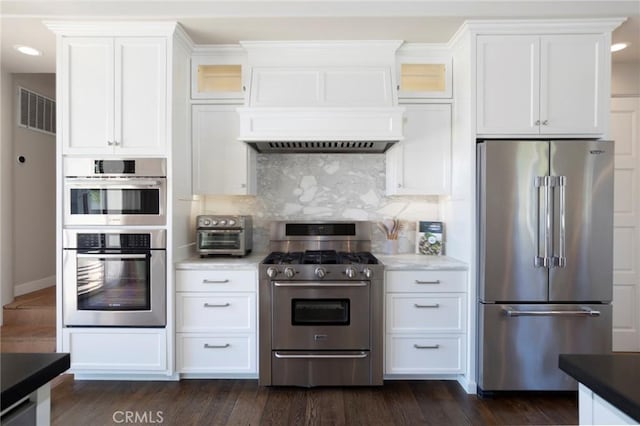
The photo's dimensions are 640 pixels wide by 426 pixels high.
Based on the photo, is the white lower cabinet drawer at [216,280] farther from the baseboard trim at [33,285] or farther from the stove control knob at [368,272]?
the baseboard trim at [33,285]

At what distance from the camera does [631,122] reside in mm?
3295

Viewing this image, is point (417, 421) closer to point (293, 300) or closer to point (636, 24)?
point (293, 300)

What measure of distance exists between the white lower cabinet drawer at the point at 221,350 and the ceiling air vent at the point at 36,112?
9.35ft

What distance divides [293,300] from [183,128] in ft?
5.22

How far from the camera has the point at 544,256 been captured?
2471mm

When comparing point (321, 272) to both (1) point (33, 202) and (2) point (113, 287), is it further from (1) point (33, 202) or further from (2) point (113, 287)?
(1) point (33, 202)

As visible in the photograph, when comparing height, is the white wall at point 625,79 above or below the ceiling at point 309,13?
below

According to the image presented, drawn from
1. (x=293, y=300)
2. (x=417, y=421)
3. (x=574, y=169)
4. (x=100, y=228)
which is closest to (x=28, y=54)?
(x=100, y=228)

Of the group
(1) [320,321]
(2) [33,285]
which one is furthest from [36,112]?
(1) [320,321]

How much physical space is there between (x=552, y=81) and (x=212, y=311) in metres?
2.96

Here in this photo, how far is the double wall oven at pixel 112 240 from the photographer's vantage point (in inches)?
104

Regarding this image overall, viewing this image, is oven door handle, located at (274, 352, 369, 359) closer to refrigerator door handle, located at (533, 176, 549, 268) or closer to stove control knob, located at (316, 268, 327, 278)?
stove control knob, located at (316, 268, 327, 278)

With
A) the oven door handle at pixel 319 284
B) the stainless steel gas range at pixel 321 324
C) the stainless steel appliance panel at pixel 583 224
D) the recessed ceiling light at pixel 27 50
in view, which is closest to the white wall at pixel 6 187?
the recessed ceiling light at pixel 27 50

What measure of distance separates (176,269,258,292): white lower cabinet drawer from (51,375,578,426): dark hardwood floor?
28.1 inches
